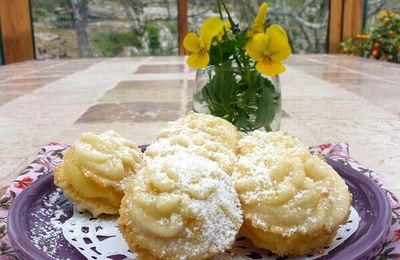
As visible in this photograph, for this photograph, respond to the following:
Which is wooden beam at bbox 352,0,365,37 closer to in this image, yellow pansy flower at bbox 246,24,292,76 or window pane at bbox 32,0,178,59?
window pane at bbox 32,0,178,59

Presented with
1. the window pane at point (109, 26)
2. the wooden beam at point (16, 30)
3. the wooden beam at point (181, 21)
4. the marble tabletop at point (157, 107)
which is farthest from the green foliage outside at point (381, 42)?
the wooden beam at point (16, 30)

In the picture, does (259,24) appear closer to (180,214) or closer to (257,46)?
(257,46)

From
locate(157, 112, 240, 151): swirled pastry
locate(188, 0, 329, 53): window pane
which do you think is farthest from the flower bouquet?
locate(188, 0, 329, 53): window pane

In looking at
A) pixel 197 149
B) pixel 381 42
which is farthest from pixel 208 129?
pixel 381 42

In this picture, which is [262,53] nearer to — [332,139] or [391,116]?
[332,139]

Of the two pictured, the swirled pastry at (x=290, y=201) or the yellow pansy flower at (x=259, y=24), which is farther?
the yellow pansy flower at (x=259, y=24)

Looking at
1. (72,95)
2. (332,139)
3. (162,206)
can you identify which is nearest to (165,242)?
(162,206)

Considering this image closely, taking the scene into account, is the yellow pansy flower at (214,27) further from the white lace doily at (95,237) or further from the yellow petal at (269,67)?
the white lace doily at (95,237)
